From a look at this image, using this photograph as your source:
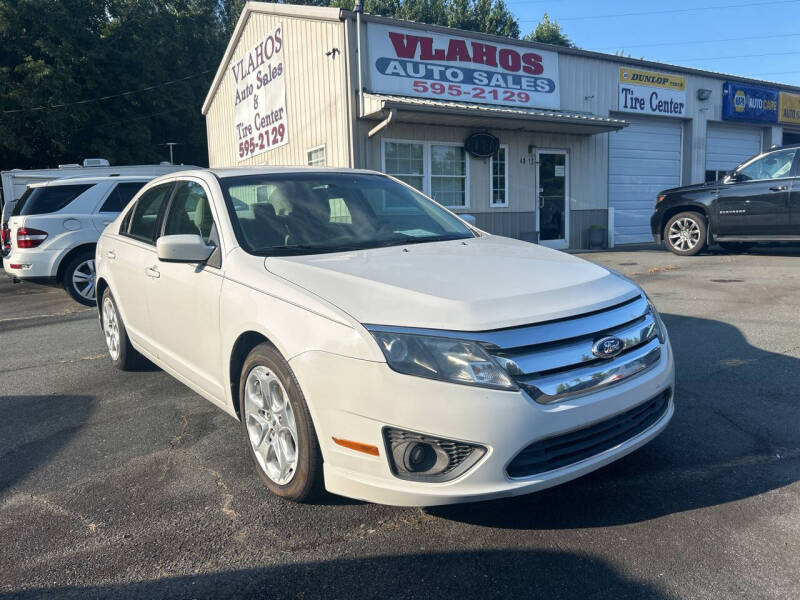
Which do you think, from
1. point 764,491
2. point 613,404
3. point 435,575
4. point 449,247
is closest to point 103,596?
point 435,575

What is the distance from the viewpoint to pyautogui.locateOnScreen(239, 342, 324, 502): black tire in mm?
2506

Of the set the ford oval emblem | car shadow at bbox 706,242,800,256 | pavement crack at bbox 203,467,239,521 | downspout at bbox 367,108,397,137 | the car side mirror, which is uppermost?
downspout at bbox 367,108,397,137

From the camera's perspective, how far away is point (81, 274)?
8391 millimetres

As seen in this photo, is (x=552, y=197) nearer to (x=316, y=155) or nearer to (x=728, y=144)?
(x=316, y=155)

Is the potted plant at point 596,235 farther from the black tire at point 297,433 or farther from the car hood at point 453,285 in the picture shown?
the black tire at point 297,433

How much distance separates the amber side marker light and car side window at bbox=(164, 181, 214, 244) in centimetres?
160

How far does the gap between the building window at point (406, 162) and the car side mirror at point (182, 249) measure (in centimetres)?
941

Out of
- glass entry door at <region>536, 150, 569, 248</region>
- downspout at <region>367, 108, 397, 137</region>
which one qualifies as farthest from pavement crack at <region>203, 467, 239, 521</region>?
glass entry door at <region>536, 150, 569, 248</region>

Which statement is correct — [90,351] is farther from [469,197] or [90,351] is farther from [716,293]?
[469,197]

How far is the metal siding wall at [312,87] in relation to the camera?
12023 millimetres

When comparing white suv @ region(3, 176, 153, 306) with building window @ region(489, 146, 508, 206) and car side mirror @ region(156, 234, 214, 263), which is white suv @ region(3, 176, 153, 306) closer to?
car side mirror @ region(156, 234, 214, 263)

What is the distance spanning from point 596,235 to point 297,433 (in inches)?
525

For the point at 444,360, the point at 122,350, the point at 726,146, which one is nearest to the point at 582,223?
the point at 726,146

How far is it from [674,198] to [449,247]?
904cm
